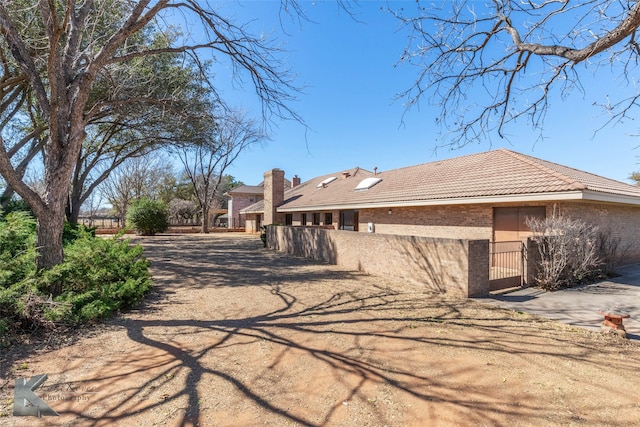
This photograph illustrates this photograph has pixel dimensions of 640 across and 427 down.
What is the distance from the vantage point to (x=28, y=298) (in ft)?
14.8

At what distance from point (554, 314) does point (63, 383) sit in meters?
7.82

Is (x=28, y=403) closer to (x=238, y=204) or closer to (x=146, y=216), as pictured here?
(x=146, y=216)

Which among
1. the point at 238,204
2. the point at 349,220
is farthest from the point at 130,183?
the point at 349,220

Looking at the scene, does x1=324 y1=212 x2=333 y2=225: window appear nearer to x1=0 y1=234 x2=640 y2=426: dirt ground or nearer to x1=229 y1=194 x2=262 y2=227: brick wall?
x1=0 y1=234 x2=640 y2=426: dirt ground

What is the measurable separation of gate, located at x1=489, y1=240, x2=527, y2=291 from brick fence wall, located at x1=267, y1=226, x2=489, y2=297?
0.68 meters

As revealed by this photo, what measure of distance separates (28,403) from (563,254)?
1009cm

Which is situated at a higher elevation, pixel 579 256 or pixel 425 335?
pixel 579 256

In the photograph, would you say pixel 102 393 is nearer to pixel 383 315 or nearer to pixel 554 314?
pixel 383 315

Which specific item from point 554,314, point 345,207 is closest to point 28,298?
point 554,314

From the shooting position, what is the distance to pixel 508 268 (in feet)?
28.6

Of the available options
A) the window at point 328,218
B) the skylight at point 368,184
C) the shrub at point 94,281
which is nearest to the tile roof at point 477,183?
the skylight at point 368,184

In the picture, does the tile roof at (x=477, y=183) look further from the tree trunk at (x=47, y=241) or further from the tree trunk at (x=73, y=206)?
the tree trunk at (x=73, y=206)

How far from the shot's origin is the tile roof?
30.5 feet

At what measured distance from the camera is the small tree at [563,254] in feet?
25.0
